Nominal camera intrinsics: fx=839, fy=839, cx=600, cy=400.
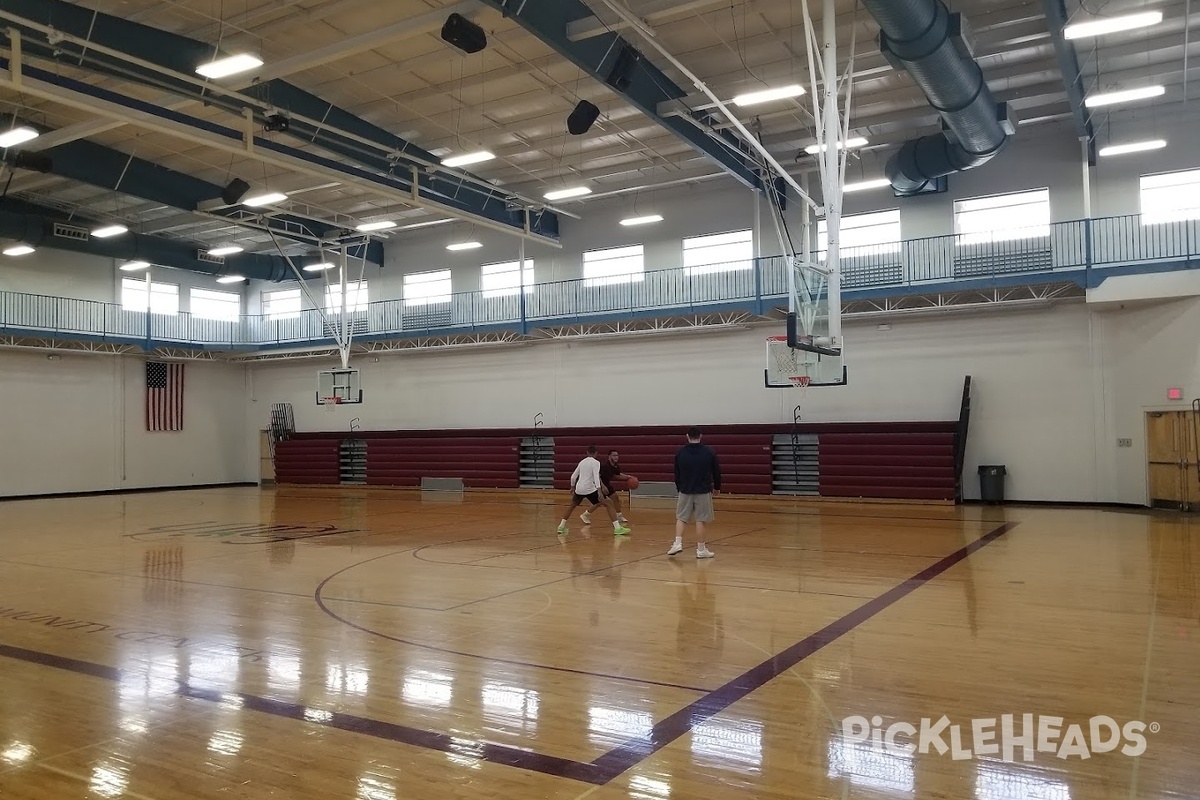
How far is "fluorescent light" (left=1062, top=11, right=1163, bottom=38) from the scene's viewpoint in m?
11.3

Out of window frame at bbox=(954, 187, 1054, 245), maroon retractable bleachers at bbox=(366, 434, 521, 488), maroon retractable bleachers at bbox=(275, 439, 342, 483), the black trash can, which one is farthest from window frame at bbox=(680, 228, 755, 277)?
maroon retractable bleachers at bbox=(275, 439, 342, 483)

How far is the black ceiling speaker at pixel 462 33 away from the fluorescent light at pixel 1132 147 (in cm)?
1334

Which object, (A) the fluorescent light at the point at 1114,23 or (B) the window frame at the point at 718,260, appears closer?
(A) the fluorescent light at the point at 1114,23

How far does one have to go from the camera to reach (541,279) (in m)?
26.1

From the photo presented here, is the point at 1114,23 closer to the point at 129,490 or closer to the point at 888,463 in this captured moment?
the point at 888,463

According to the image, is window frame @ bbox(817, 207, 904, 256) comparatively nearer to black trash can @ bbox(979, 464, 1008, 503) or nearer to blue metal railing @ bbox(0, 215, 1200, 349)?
blue metal railing @ bbox(0, 215, 1200, 349)

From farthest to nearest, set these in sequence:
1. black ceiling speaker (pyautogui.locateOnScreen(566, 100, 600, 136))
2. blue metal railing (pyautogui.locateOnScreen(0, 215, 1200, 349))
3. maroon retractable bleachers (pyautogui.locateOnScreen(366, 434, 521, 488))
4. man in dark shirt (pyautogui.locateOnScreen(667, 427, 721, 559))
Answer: maroon retractable bleachers (pyautogui.locateOnScreen(366, 434, 521, 488)), blue metal railing (pyautogui.locateOnScreen(0, 215, 1200, 349)), black ceiling speaker (pyautogui.locateOnScreen(566, 100, 600, 136)), man in dark shirt (pyautogui.locateOnScreen(667, 427, 721, 559))

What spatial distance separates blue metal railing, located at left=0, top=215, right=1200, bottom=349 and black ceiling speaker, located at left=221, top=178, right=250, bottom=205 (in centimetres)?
701

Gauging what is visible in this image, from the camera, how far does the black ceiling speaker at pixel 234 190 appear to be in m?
20.3

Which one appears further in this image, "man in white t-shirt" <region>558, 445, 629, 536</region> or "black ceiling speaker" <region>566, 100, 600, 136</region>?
"black ceiling speaker" <region>566, 100, 600, 136</region>

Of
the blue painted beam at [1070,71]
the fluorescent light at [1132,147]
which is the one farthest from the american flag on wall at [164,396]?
the fluorescent light at [1132,147]

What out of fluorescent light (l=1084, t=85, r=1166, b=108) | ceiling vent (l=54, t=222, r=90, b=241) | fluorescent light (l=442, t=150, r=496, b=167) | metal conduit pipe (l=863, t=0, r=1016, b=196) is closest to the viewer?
metal conduit pipe (l=863, t=0, r=1016, b=196)

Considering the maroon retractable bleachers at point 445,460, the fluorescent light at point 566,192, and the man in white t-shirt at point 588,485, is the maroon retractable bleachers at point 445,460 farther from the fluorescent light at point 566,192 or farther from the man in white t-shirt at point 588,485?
the man in white t-shirt at point 588,485

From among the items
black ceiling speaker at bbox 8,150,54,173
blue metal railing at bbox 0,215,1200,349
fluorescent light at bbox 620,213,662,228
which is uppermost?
black ceiling speaker at bbox 8,150,54,173
